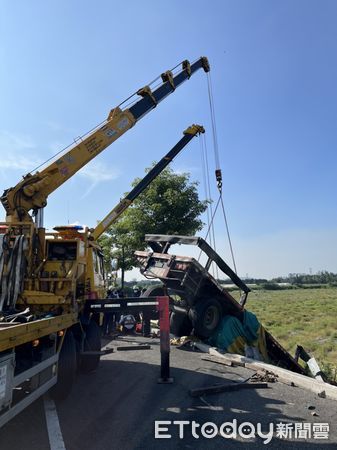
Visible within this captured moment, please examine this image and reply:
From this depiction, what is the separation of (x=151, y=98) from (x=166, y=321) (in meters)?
7.10

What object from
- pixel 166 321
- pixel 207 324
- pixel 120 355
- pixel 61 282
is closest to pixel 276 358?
pixel 207 324

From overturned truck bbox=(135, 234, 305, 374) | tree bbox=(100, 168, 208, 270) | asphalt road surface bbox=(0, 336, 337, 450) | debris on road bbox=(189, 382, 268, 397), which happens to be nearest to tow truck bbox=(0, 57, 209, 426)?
asphalt road surface bbox=(0, 336, 337, 450)

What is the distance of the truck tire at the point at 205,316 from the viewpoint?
1135 cm

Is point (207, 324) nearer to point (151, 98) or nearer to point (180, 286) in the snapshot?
point (180, 286)

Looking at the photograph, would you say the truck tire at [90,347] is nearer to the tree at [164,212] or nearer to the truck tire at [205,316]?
the truck tire at [205,316]

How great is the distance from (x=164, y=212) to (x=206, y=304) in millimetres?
9902

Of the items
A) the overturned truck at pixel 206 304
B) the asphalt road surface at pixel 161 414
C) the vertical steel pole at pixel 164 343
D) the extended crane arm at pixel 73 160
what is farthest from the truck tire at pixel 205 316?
the extended crane arm at pixel 73 160

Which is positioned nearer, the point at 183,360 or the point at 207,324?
the point at 183,360

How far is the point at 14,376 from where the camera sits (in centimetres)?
438

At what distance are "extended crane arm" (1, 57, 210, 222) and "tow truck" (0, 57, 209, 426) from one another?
0.07 feet

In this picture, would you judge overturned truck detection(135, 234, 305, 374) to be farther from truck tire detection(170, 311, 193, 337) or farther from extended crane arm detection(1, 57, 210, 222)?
extended crane arm detection(1, 57, 210, 222)

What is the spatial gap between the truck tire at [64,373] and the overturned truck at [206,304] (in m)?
5.12

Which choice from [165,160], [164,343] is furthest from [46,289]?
[165,160]

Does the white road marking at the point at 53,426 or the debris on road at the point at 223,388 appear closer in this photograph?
the white road marking at the point at 53,426
